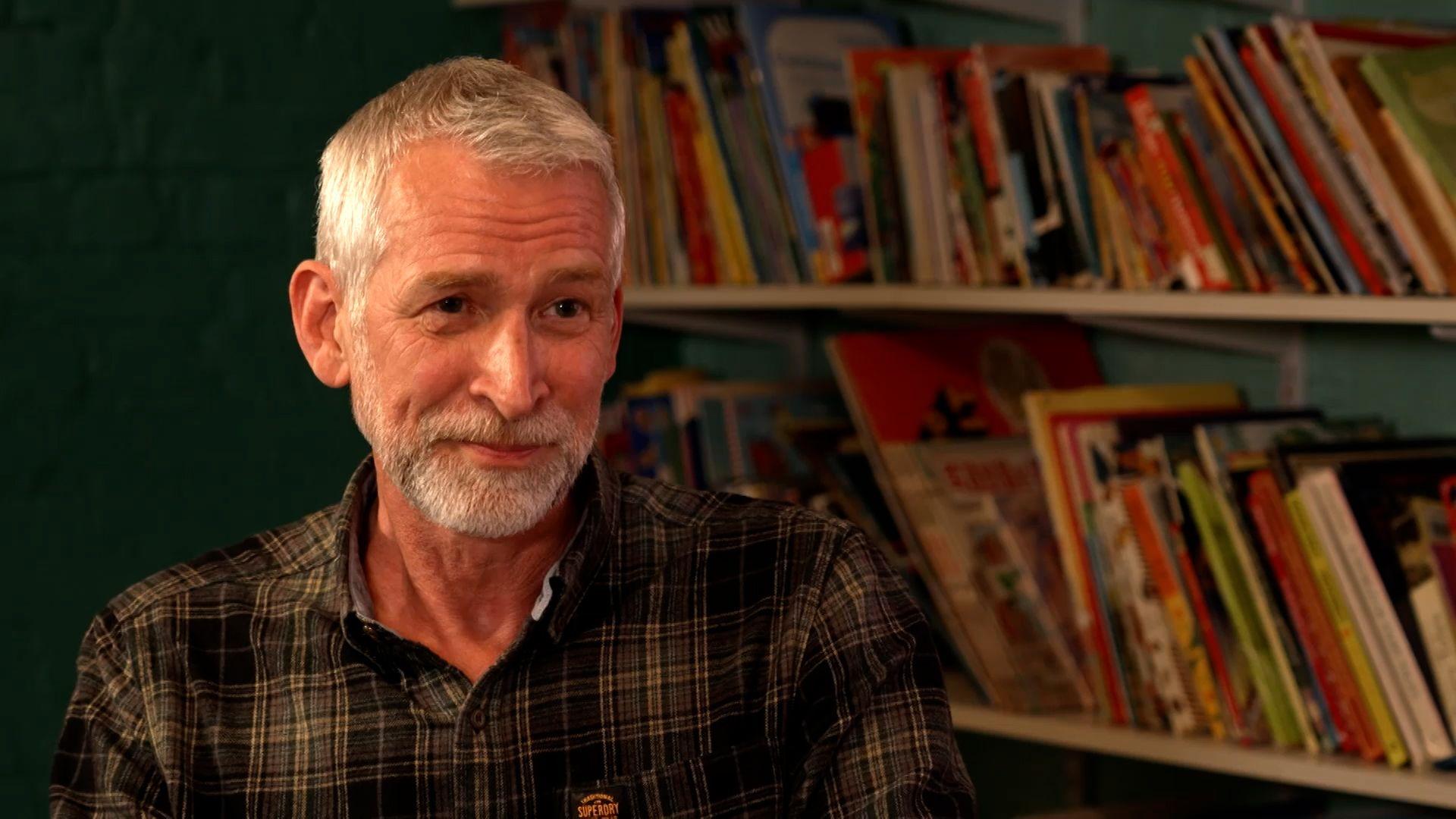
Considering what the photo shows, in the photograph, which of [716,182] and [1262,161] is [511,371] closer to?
[1262,161]

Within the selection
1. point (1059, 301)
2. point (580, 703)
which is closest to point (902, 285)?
point (1059, 301)

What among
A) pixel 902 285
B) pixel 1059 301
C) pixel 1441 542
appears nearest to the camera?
pixel 1441 542

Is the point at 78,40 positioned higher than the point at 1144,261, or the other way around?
the point at 78,40

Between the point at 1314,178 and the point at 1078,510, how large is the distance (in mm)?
440

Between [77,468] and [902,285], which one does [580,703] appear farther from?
[77,468]

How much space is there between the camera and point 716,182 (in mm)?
2275

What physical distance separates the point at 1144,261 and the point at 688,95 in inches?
30.1

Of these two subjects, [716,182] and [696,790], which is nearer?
[696,790]

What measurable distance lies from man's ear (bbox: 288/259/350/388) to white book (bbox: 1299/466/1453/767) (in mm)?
908

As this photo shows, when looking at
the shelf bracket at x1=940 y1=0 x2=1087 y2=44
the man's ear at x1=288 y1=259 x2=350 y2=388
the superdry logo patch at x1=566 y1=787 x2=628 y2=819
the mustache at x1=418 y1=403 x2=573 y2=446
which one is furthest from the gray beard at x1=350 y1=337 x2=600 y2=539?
the shelf bracket at x1=940 y1=0 x2=1087 y2=44

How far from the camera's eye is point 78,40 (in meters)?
2.12

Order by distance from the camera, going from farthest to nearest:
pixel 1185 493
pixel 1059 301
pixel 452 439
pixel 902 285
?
pixel 902 285, pixel 1059 301, pixel 1185 493, pixel 452 439

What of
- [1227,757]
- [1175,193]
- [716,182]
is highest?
[716,182]

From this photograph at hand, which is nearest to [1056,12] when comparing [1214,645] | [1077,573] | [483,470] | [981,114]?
[981,114]
